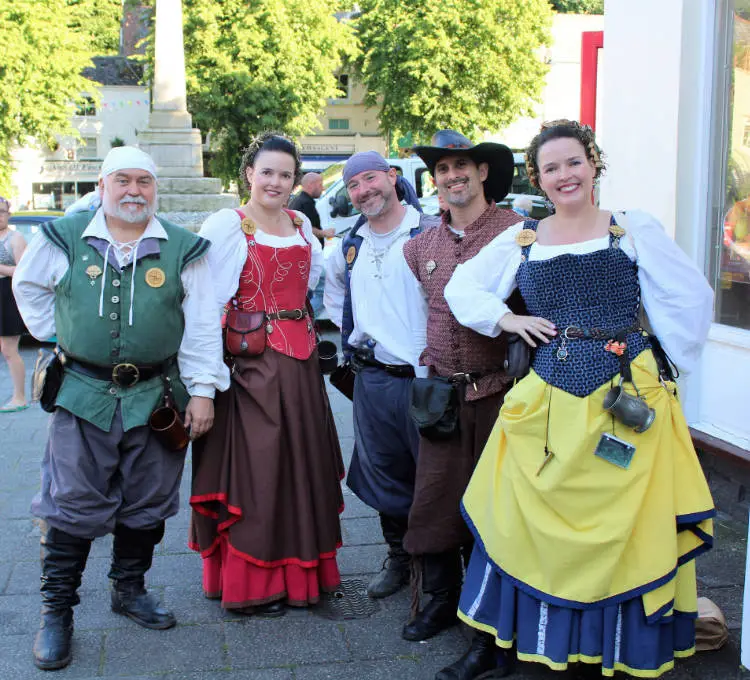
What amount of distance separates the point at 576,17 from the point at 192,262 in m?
34.6

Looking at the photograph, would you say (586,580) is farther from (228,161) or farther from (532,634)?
(228,161)

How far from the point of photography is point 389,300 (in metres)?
3.75

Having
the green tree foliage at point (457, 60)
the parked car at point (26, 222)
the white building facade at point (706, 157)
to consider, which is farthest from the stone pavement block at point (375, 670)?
the green tree foliage at point (457, 60)

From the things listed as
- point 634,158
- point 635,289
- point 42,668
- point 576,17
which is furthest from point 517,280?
point 576,17

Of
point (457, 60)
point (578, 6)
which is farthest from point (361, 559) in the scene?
point (578, 6)

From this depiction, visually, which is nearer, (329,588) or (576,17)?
(329,588)

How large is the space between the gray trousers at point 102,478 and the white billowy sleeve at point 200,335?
0.90 feet

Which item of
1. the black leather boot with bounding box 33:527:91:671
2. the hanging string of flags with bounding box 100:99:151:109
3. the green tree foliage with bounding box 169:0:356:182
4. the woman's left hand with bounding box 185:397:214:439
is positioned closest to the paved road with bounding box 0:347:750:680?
the black leather boot with bounding box 33:527:91:671

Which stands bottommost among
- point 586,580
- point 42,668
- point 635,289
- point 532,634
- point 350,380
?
point 42,668

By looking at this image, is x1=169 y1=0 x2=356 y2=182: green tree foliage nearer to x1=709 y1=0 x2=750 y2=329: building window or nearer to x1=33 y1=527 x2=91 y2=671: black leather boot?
x1=709 y1=0 x2=750 y2=329: building window

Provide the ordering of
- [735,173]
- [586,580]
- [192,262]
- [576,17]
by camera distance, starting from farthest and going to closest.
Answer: [576,17] < [735,173] < [192,262] < [586,580]

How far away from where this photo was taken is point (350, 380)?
4172 mm

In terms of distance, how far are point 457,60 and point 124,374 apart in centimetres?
2712

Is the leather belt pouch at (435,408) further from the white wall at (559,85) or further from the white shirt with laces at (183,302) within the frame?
the white wall at (559,85)
